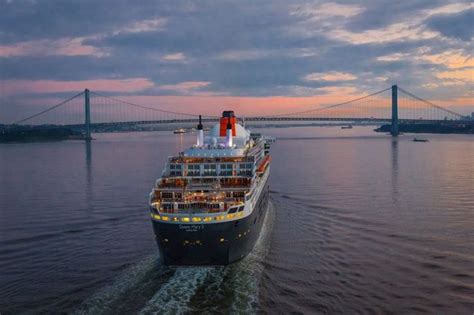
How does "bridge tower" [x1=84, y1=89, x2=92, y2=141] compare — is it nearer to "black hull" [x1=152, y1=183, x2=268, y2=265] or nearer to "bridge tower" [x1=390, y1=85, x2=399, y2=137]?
"bridge tower" [x1=390, y1=85, x2=399, y2=137]

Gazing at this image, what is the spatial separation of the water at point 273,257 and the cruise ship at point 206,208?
2.30 feet

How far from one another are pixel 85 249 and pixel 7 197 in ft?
60.7

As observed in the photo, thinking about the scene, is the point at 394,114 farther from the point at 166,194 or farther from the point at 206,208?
the point at 206,208

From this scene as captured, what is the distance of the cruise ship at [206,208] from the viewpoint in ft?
62.3

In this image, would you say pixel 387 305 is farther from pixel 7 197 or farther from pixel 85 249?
pixel 7 197

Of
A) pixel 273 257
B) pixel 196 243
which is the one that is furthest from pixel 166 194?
pixel 273 257

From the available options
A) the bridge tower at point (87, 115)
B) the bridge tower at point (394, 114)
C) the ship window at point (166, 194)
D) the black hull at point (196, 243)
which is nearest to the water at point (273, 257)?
the black hull at point (196, 243)

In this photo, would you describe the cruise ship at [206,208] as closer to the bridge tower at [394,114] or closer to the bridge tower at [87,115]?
the bridge tower at [87,115]

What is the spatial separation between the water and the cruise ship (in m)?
0.70

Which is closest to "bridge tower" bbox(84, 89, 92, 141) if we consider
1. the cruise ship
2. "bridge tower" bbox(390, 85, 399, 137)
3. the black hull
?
"bridge tower" bbox(390, 85, 399, 137)

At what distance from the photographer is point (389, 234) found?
2467cm

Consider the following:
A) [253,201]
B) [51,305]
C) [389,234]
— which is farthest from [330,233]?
[51,305]

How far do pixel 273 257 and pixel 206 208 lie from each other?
374 centimetres

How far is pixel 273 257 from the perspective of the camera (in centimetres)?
2119
